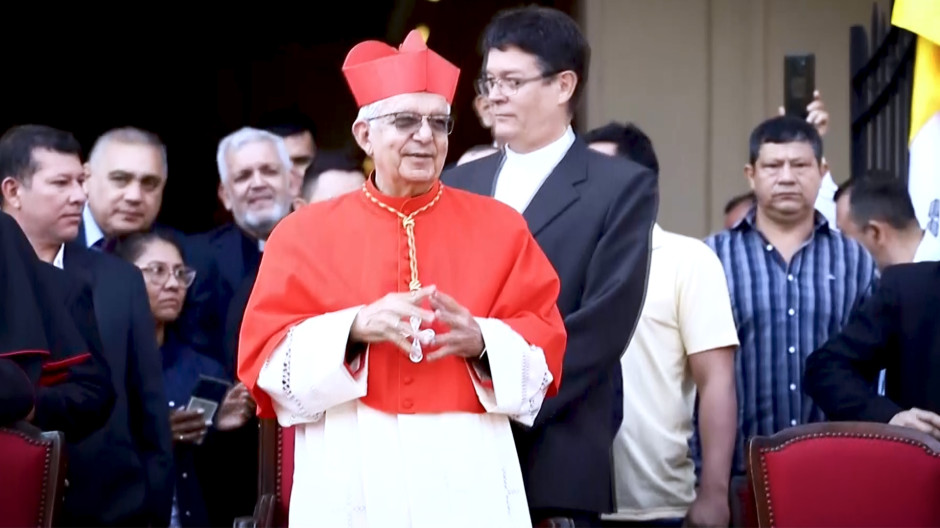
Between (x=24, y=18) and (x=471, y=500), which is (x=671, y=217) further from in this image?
(x=24, y=18)

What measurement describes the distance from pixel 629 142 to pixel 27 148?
189cm

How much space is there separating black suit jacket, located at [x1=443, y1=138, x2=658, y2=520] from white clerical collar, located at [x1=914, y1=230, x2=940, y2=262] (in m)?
1.11

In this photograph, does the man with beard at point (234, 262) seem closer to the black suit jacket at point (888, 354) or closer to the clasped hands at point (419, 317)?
the black suit jacket at point (888, 354)

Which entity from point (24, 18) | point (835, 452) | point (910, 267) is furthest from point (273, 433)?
point (24, 18)

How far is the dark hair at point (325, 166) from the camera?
628cm

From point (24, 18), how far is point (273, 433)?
25.1ft

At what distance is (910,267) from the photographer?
515cm

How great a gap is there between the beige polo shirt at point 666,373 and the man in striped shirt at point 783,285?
11.2 inches

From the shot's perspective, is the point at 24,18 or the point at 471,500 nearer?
the point at 471,500

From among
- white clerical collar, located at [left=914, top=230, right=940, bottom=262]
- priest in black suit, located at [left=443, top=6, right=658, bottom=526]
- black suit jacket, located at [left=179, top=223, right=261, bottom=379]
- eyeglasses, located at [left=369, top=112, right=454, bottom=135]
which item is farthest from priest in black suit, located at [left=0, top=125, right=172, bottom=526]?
white clerical collar, located at [left=914, top=230, right=940, bottom=262]

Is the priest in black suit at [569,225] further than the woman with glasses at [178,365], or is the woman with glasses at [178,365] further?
the woman with glasses at [178,365]

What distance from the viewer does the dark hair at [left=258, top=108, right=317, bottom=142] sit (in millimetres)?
7504

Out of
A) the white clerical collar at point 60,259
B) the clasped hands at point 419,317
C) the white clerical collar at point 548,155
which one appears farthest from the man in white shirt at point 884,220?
the clasped hands at point 419,317

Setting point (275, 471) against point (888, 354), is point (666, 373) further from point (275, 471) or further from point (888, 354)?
point (275, 471)
